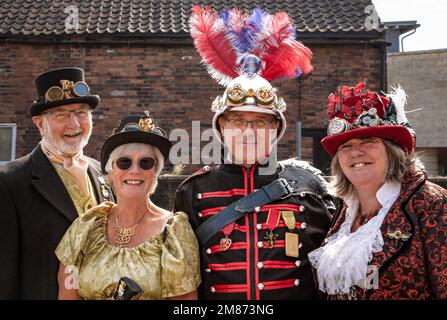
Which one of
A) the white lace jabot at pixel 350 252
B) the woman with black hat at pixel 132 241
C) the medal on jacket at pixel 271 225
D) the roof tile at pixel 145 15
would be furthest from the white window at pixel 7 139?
the white lace jabot at pixel 350 252

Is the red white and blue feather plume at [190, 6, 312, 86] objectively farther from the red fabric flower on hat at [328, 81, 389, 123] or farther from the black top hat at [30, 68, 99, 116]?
the black top hat at [30, 68, 99, 116]

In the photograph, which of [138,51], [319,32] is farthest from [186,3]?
[319,32]

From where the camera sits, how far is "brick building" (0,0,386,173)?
391 inches

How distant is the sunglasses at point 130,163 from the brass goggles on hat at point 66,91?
3.32ft

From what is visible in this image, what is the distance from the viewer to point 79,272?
284 cm

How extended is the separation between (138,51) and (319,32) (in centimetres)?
351

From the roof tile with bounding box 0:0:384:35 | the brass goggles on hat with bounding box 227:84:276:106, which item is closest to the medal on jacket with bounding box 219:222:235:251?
the brass goggles on hat with bounding box 227:84:276:106

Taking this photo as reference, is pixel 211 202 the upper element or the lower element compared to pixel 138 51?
A: lower

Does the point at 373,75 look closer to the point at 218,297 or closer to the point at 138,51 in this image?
the point at 138,51

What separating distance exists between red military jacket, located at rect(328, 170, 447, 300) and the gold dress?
934mm

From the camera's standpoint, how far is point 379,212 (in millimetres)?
2799

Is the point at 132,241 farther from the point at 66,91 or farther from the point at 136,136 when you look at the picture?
the point at 66,91

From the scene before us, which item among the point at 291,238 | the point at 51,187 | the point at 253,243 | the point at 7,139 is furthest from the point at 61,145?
the point at 7,139
